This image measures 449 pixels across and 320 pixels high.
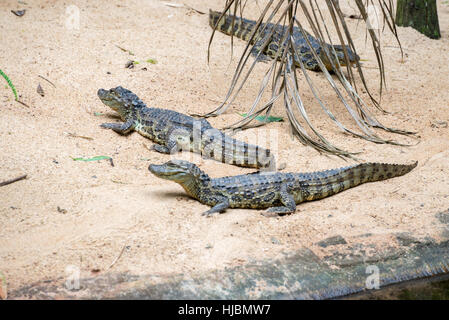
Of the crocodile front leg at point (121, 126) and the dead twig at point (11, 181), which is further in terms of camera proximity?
the crocodile front leg at point (121, 126)

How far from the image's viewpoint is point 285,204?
476 cm

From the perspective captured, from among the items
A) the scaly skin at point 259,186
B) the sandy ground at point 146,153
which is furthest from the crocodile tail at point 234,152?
the scaly skin at point 259,186

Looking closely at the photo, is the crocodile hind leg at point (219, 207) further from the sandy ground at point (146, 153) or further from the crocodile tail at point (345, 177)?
the crocodile tail at point (345, 177)

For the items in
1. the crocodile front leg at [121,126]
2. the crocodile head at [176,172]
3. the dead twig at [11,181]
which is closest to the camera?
the dead twig at [11,181]

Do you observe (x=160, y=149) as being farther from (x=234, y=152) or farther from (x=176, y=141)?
(x=234, y=152)

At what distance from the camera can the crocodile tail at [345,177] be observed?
4938mm

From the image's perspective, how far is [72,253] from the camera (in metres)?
3.68

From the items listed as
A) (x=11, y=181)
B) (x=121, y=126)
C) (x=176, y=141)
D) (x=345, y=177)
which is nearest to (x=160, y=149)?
(x=176, y=141)

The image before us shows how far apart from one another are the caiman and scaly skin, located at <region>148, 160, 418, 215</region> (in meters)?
0.64

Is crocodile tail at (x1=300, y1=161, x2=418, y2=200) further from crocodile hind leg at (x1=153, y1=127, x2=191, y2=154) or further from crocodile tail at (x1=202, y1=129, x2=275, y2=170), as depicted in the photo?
crocodile hind leg at (x1=153, y1=127, x2=191, y2=154)

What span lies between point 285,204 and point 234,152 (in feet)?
3.77

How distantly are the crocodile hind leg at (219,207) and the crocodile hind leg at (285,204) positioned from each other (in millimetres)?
415

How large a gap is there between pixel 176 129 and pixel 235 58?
9.06 feet

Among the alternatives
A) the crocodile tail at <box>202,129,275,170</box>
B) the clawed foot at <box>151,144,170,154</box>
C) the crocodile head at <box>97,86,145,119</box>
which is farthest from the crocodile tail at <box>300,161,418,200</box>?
the crocodile head at <box>97,86,145,119</box>
